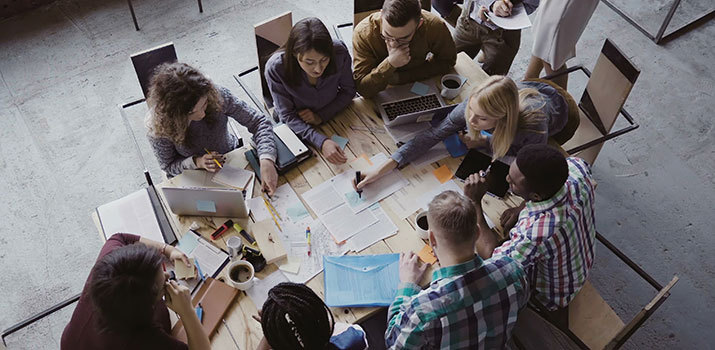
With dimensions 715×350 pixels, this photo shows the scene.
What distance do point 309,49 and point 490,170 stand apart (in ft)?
3.33

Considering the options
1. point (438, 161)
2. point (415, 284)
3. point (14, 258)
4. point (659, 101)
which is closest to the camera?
point (415, 284)

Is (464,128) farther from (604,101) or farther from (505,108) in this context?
(604,101)

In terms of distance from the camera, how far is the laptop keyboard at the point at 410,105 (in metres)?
2.72

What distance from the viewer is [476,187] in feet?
7.67

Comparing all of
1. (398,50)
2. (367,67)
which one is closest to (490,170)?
(398,50)

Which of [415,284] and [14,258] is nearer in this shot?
[415,284]

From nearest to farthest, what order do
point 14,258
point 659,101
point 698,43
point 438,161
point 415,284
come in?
point 415,284
point 438,161
point 14,258
point 659,101
point 698,43

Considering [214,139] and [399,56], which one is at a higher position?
[399,56]

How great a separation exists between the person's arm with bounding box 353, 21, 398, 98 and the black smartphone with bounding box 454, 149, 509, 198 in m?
0.59

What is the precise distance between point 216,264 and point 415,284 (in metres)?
0.81

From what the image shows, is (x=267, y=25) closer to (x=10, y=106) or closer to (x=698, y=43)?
(x=10, y=106)

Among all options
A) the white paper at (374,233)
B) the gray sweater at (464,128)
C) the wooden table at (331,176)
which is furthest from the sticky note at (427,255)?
the gray sweater at (464,128)

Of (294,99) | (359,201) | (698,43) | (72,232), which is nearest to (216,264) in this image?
(359,201)

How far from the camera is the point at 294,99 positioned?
108 inches
